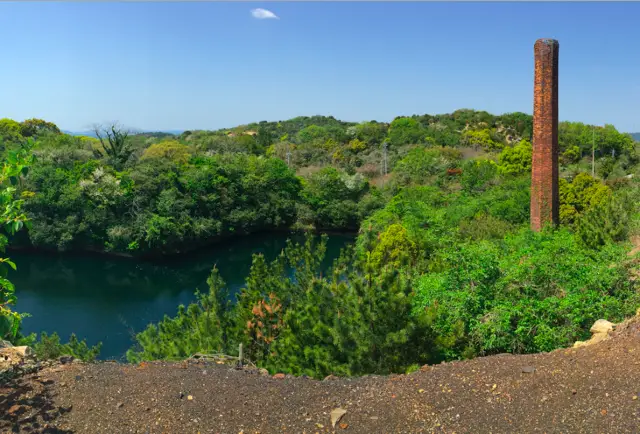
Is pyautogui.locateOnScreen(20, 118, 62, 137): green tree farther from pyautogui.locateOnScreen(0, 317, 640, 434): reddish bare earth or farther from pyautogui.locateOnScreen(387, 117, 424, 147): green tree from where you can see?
pyautogui.locateOnScreen(0, 317, 640, 434): reddish bare earth

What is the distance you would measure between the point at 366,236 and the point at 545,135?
258 inches

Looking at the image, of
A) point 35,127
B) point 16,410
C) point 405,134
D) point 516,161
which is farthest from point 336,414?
point 35,127

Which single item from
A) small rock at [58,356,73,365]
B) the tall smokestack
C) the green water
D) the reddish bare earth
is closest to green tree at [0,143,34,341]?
the reddish bare earth

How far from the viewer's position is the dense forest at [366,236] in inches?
309

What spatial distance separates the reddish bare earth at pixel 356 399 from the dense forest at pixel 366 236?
1.26 metres

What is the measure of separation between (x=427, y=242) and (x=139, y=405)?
12513 mm

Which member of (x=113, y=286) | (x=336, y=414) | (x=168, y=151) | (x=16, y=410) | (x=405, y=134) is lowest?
(x=113, y=286)

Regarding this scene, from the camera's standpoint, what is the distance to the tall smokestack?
15.6 meters

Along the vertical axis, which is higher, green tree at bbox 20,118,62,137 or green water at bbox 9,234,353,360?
green tree at bbox 20,118,62,137

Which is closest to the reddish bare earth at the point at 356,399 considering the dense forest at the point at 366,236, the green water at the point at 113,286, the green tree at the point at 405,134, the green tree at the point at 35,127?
the dense forest at the point at 366,236

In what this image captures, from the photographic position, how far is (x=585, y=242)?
12.2 m

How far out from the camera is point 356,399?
5988 millimetres

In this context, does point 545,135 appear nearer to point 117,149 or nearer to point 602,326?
point 602,326

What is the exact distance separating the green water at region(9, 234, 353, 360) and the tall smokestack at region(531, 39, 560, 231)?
14.2 meters
